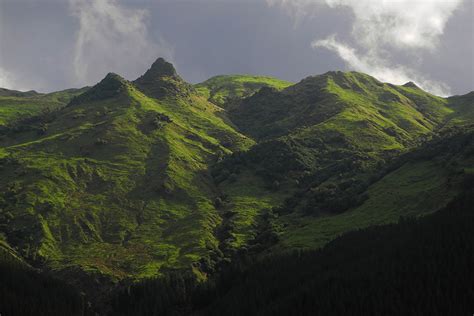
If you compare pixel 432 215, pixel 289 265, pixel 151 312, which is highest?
pixel 432 215

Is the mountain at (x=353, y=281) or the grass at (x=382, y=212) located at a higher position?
the grass at (x=382, y=212)

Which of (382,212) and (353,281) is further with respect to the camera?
(382,212)

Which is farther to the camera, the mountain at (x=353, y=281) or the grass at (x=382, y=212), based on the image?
the grass at (x=382, y=212)

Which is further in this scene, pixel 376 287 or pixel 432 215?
pixel 432 215

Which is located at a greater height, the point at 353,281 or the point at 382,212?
the point at 382,212

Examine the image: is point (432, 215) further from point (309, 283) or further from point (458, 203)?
point (309, 283)

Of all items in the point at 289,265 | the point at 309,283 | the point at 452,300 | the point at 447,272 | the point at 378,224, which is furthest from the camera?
the point at 378,224

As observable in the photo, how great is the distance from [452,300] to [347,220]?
287 feet

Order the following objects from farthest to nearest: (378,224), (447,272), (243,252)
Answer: (243,252)
(378,224)
(447,272)

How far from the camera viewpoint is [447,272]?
368 ft

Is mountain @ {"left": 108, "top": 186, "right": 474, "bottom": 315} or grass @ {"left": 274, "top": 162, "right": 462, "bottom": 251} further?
grass @ {"left": 274, "top": 162, "right": 462, "bottom": 251}

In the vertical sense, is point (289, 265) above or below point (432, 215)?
below

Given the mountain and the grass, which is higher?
the grass

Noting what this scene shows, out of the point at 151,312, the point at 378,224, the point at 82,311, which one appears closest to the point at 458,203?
the point at 378,224
